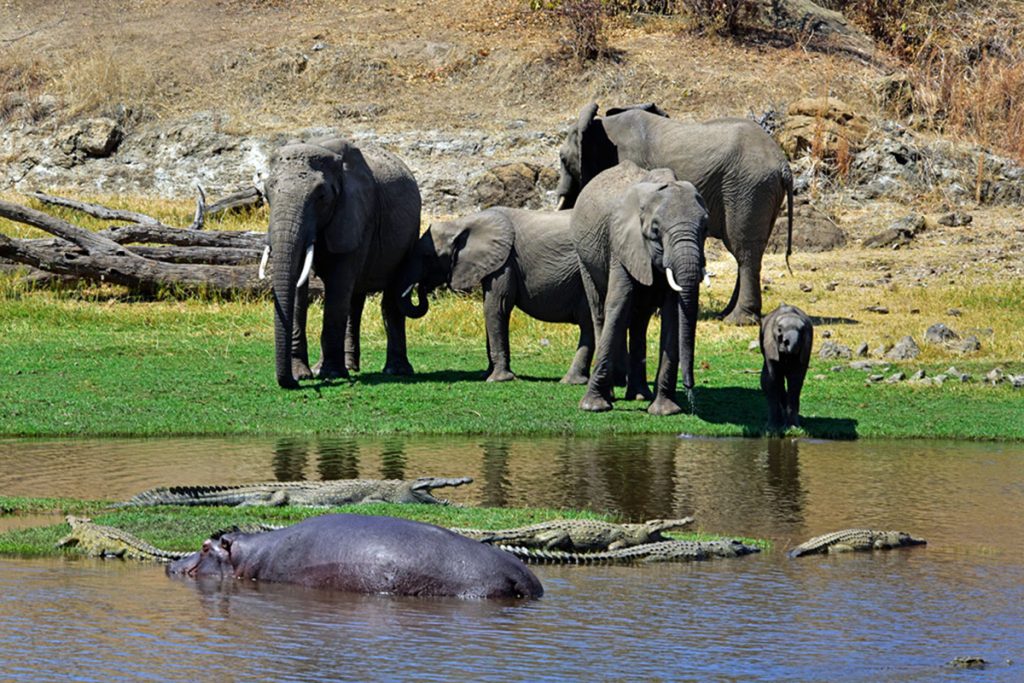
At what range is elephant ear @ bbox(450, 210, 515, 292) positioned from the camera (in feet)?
56.3

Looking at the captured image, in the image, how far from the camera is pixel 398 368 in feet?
57.2

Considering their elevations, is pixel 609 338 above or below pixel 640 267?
below

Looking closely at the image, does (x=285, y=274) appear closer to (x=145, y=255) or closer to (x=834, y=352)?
(x=834, y=352)

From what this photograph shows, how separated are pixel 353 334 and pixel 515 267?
193 cm

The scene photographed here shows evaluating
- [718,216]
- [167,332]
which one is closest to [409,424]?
[167,332]

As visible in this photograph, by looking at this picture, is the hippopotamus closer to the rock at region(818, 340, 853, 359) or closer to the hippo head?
the hippo head

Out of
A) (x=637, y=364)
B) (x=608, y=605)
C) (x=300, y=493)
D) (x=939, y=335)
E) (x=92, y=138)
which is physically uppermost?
(x=92, y=138)

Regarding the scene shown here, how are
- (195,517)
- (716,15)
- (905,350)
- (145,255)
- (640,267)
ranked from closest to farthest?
(195,517), (640,267), (905,350), (145,255), (716,15)

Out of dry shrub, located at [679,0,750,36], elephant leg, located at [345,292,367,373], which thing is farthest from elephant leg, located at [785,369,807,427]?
dry shrub, located at [679,0,750,36]

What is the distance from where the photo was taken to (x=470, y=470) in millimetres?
12484

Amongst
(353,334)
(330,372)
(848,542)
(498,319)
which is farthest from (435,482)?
(353,334)

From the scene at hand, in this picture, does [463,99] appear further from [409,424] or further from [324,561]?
[324,561]

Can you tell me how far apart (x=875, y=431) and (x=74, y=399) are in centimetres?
689

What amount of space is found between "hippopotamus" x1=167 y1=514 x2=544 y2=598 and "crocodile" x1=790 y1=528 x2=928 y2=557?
1.87 meters
